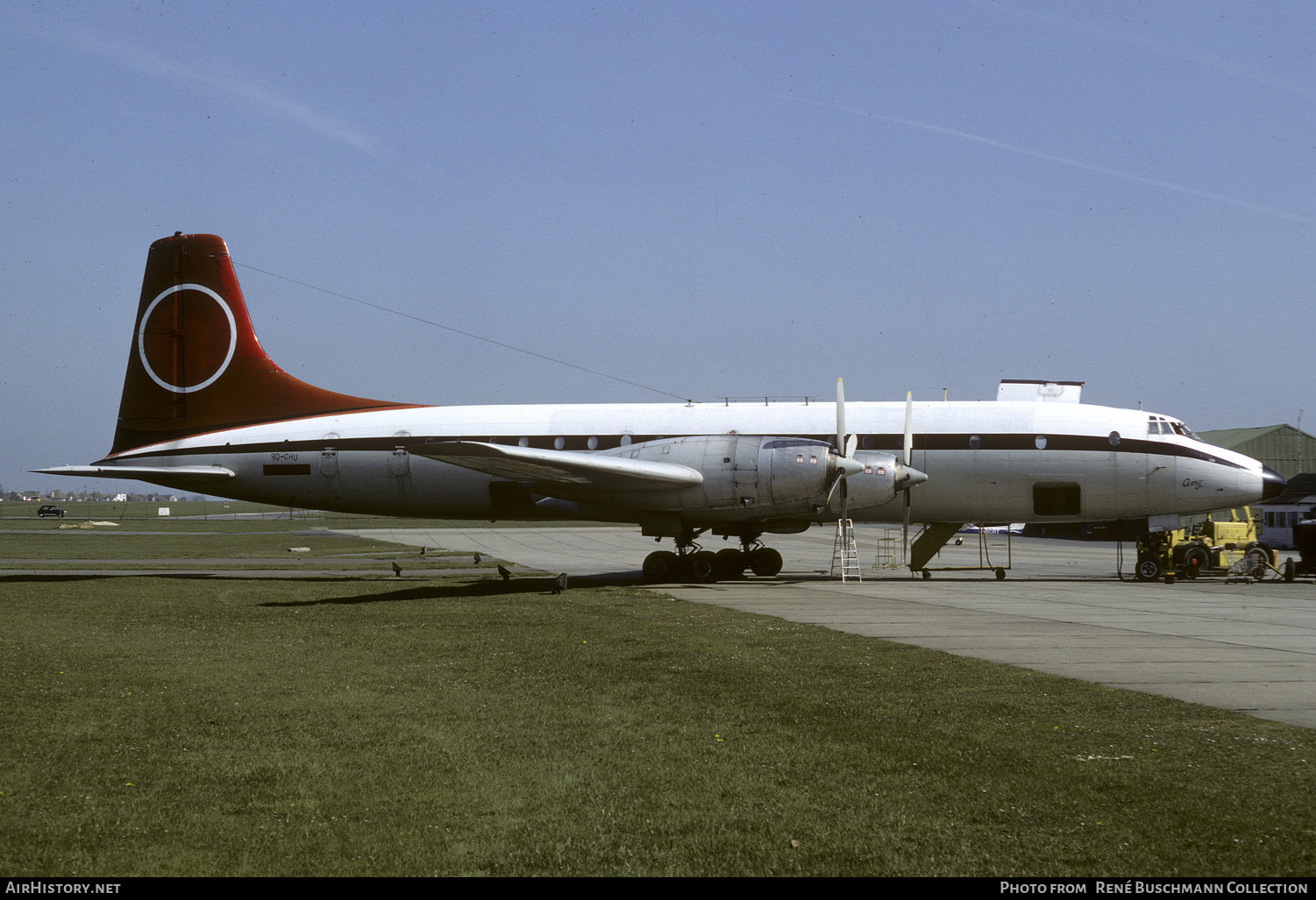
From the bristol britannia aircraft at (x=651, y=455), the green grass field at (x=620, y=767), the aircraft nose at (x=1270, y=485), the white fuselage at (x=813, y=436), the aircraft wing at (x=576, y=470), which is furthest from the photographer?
the white fuselage at (x=813, y=436)

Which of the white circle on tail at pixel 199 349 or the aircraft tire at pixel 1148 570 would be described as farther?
the white circle on tail at pixel 199 349

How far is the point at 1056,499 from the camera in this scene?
88.7 feet

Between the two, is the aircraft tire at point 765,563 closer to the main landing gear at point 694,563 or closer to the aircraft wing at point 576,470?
the main landing gear at point 694,563

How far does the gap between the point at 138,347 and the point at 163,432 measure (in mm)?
2773

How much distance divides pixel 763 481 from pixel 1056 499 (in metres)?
8.59

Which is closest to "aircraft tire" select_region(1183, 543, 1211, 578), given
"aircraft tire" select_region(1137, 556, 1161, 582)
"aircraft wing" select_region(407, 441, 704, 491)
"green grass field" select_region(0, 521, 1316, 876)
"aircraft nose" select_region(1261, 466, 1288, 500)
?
"aircraft tire" select_region(1137, 556, 1161, 582)

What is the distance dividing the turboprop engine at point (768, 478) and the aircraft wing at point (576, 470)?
367 mm

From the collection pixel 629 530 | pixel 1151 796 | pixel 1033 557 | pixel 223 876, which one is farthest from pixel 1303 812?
pixel 629 530

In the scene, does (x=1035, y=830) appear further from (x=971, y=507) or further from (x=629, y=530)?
(x=629, y=530)

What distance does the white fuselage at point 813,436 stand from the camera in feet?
88.0

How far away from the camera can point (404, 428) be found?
94.6ft

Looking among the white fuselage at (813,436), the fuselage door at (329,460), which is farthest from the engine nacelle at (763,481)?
the fuselage door at (329,460)

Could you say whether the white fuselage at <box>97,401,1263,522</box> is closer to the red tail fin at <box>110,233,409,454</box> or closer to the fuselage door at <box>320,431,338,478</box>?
the fuselage door at <box>320,431,338,478</box>

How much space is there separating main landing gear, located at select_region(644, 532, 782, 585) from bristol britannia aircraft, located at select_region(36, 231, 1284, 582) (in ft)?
0.23
